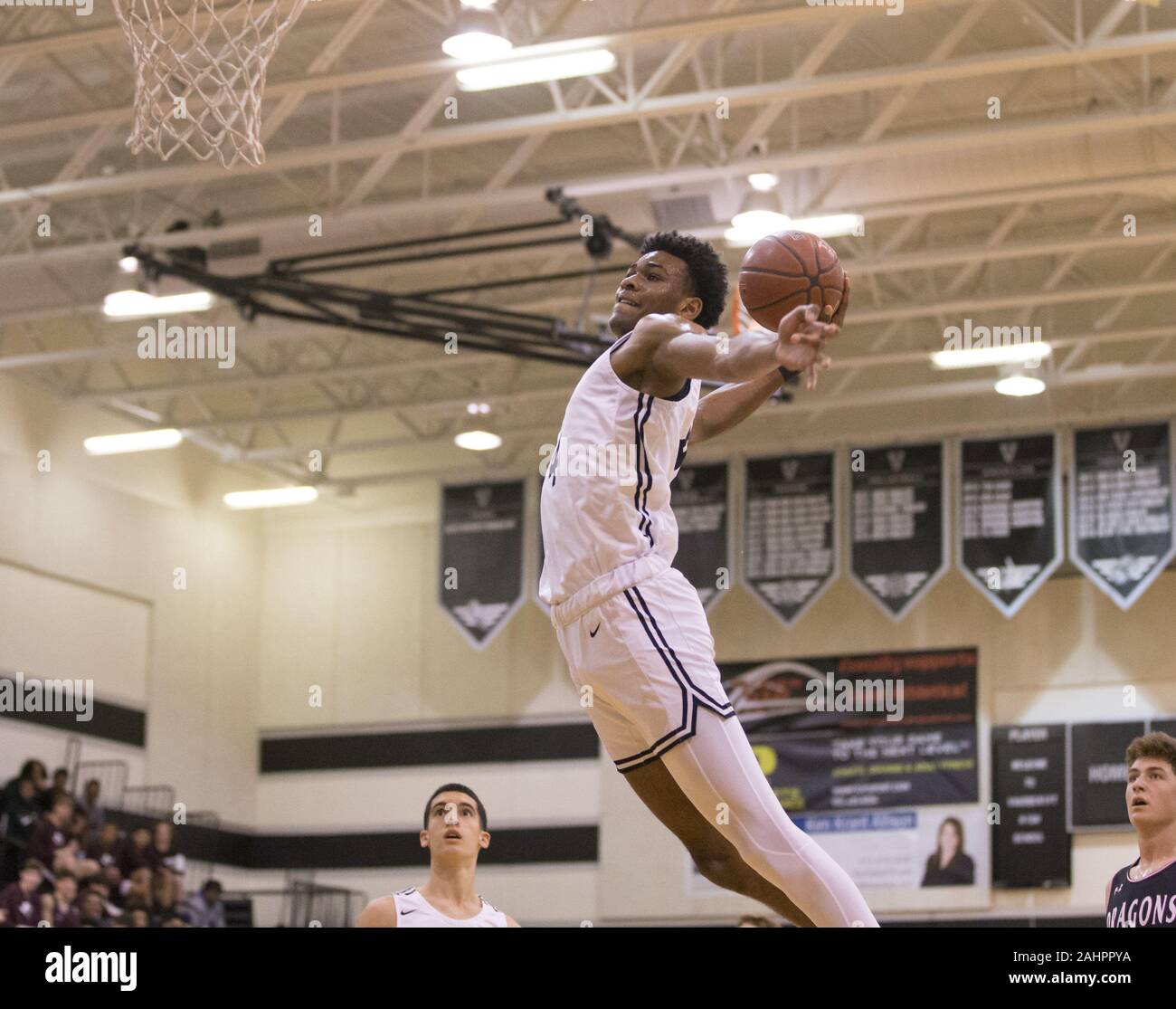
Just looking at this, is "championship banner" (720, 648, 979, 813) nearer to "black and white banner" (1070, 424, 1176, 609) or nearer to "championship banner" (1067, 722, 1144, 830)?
"championship banner" (1067, 722, 1144, 830)

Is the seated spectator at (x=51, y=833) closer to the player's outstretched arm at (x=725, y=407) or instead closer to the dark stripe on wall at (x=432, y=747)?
the dark stripe on wall at (x=432, y=747)

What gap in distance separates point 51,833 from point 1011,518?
10598mm

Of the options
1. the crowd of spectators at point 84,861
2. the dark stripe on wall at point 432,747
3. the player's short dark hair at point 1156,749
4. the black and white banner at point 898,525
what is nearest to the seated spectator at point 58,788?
the crowd of spectators at point 84,861

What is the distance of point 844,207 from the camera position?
16188 millimetres

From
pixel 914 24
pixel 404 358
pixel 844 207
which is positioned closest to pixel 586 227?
pixel 844 207

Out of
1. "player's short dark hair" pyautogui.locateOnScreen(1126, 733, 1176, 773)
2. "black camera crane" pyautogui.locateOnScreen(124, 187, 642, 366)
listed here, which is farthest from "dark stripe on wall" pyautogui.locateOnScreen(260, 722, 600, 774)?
"player's short dark hair" pyautogui.locateOnScreen(1126, 733, 1176, 773)

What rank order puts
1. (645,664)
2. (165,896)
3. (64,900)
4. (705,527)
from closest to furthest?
1. (645,664)
2. (64,900)
3. (165,896)
4. (705,527)

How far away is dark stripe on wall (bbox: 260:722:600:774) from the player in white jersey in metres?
16.4

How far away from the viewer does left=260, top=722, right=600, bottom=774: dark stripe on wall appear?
23859 millimetres

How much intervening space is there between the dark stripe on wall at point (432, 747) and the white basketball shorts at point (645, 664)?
18.5 m

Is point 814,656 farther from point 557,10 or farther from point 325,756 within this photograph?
point 557,10

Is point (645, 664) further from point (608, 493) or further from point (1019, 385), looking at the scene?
point (1019, 385)

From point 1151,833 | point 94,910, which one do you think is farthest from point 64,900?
point 1151,833

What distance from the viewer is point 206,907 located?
21.2 metres
